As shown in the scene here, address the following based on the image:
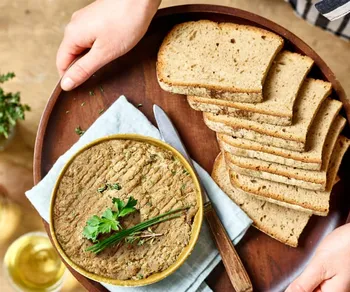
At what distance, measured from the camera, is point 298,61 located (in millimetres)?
1569

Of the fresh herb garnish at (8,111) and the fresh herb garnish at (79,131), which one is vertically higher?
the fresh herb garnish at (8,111)

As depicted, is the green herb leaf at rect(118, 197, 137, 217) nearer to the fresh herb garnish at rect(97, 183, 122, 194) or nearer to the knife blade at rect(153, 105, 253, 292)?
the fresh herb garnish at rect(97, 183, 122, 194)

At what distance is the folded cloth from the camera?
1521mm

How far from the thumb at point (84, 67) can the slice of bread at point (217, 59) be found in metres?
0.16

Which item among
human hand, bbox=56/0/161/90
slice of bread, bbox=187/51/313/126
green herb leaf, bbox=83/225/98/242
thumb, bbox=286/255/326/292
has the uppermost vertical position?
human hand, bbox=56/0/161/90

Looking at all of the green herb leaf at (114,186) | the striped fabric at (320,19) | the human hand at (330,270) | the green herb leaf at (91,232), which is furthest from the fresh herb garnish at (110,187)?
the striped fabric at (320,19)

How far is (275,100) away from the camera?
151 cm

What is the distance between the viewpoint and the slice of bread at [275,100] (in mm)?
1504

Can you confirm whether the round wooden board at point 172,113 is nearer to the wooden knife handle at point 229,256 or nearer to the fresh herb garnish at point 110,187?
the wooden knife handle at point 229,256

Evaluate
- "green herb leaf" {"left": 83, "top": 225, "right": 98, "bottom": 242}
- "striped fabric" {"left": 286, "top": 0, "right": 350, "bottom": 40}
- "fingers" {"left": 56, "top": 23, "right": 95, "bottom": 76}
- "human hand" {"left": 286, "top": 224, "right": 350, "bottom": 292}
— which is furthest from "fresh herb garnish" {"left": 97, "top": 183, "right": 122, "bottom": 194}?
"striped fabric" {"left": 286, "top": 0, "right": 350, "bottom": 40}

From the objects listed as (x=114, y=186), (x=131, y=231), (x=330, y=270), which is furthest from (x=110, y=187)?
(x=330, y=270)

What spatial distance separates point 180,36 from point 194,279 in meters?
0.68

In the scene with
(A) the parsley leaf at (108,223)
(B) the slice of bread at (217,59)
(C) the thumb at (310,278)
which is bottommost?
(C) the thumb at (310,278)

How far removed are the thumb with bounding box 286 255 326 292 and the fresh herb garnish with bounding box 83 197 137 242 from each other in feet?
1.52
